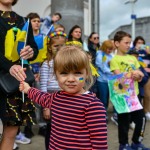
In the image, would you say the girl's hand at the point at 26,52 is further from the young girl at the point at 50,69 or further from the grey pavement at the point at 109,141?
the grey pavement at the point at 109,141

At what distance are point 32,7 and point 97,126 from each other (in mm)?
11006

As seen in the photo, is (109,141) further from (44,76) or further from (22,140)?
(44,76)

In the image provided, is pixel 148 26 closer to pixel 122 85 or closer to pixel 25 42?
pixel 122 85

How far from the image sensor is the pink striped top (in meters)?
2.09

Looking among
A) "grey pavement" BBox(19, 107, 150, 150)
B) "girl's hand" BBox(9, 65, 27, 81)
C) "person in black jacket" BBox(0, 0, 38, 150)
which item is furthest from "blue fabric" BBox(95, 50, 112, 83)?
"girl's hand" BBox(9, 65, 27, 81)

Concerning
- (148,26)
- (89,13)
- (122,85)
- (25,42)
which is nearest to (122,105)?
(122,85)

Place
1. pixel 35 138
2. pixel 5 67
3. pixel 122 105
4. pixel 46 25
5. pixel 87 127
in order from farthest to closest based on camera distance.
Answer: pixel 46 25
pixel 35 138
pixel 122 105
pixel 5 67
pixel 87 127

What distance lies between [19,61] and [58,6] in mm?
3308

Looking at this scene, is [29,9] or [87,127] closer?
[87,127]

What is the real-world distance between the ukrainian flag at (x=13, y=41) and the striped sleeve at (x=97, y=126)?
3.34 feet

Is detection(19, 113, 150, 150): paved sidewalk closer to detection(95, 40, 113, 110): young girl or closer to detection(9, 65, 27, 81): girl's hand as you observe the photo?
detection(95, 40, 113, 110): young girl

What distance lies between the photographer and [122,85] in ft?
14.1

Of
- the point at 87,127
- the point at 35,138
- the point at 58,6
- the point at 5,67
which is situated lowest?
the point at 35,138

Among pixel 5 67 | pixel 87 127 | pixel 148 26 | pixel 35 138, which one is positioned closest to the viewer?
pixel 87 127
